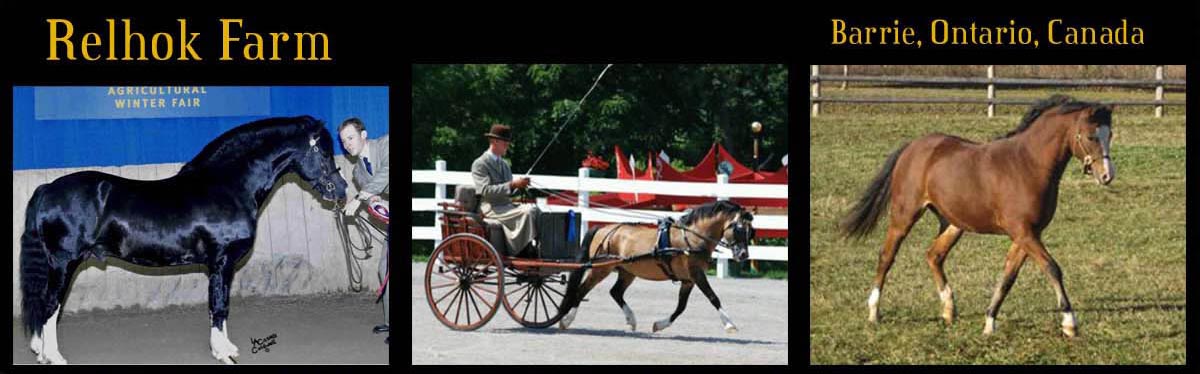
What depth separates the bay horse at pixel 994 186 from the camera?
33.6ft

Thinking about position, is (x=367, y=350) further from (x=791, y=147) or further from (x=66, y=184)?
(x=791, y=147)

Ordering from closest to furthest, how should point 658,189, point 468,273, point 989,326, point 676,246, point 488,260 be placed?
point 989,326 < point 676,246 < point 488,260 < point 468,273 < point 658,189

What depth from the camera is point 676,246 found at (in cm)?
1150

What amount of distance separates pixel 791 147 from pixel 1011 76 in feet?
4.73

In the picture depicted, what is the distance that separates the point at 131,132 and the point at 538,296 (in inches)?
130

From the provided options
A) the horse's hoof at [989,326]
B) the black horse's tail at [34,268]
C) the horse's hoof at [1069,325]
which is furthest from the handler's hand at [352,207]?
the horse's hoof at [1069,325]

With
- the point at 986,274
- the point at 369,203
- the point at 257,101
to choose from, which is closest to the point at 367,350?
the point at 369,203

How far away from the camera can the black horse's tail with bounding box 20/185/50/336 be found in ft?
33.7

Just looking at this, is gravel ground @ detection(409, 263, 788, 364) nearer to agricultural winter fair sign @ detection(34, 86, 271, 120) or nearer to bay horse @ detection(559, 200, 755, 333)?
bay horse @ detection(559, 200, 755, 333)

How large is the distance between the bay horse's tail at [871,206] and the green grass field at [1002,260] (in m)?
0.05

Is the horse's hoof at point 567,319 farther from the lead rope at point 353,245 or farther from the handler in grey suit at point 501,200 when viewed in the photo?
the lead rope at point 353,245

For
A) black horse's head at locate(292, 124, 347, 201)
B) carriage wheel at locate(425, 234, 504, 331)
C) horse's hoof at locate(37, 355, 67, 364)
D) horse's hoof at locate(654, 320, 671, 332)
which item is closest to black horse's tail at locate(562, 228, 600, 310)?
carriage wheel at locate(425, 234, 504, 331)

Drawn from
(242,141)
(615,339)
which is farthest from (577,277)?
(242,141)

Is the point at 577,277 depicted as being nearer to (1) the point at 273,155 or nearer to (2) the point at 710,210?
(2) the point at 710,210
